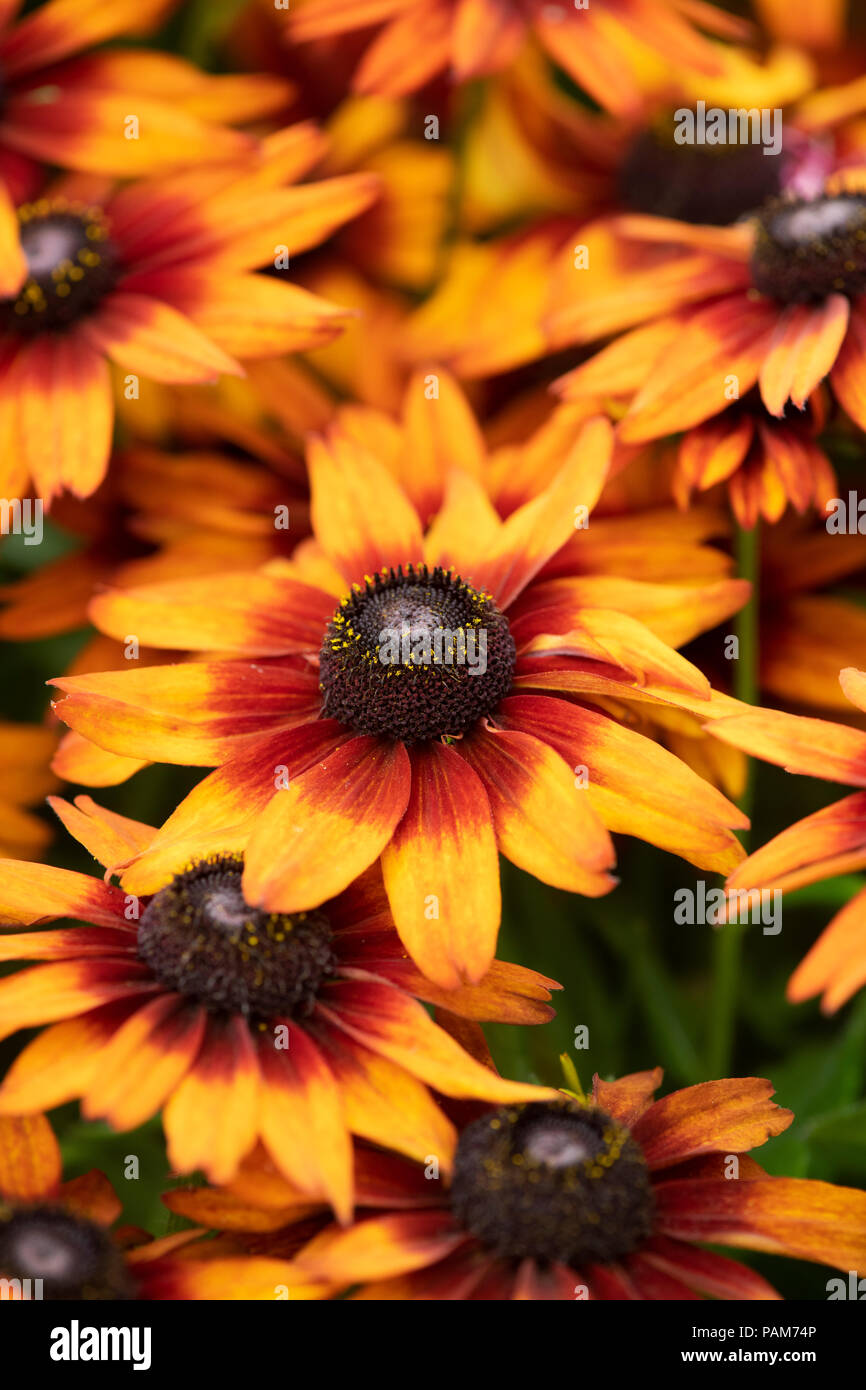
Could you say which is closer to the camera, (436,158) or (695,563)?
(695,563)

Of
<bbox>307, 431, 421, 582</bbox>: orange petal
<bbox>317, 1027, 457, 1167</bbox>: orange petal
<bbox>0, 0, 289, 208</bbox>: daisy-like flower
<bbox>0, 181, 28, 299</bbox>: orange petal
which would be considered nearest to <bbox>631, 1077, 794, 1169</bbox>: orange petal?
<bbox>317, 1027, 457, 1167</bbox>: orange petal

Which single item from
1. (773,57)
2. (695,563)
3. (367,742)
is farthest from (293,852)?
(773,57)

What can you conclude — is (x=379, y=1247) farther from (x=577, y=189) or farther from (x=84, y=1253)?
(x=577, y=189)

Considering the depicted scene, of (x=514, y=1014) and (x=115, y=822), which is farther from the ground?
(x=115, y=822)

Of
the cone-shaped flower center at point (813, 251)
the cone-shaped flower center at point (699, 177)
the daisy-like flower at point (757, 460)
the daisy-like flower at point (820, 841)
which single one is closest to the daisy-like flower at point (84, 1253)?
the daisy-like flower at point (820, 841)

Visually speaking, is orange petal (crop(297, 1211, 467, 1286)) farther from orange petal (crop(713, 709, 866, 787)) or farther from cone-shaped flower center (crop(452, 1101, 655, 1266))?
orange petal (crop(713, 709, 866, 787))
